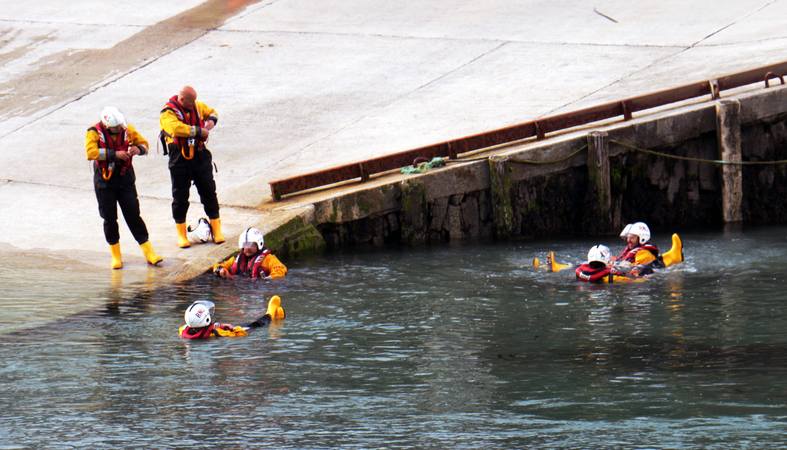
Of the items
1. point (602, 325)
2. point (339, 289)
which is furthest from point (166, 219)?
point (602, 325)

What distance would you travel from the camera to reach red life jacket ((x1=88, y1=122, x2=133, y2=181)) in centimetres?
1812

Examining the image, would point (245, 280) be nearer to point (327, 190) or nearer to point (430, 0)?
point (327, 190)

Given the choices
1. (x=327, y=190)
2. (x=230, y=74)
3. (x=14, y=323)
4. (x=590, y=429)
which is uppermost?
(x=230, y=74)

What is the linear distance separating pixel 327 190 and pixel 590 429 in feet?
28.3

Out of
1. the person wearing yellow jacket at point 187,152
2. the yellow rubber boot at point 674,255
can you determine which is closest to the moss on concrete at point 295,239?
the person wearing yellow jacket at point 187,152

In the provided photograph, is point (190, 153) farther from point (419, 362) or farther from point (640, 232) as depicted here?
point (640, 232)

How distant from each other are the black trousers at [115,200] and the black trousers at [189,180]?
2.54 feet

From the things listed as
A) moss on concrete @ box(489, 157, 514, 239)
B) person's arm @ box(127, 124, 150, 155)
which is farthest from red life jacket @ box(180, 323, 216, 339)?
moss on concrete @ box(489, 157, 514, 239)

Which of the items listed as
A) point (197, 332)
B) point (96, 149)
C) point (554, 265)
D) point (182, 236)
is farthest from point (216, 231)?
point (554, 265)

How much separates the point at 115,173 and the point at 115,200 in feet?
1.23

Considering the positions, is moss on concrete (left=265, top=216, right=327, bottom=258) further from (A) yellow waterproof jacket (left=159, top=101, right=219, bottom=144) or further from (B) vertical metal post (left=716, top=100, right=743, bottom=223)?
(B) vertical metal post (left=716, top=100, right=743, bottom=223)

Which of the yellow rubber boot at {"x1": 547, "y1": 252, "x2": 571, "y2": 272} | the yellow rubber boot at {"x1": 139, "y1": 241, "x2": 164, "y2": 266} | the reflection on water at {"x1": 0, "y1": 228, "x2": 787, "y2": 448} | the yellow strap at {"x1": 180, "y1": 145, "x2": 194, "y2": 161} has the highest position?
the yellow strap at {"x1": 180, "y1": 145, "x2": 194, "y2": 161}

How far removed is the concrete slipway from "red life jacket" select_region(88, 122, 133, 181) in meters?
1.27

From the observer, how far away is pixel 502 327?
54.1 ft
